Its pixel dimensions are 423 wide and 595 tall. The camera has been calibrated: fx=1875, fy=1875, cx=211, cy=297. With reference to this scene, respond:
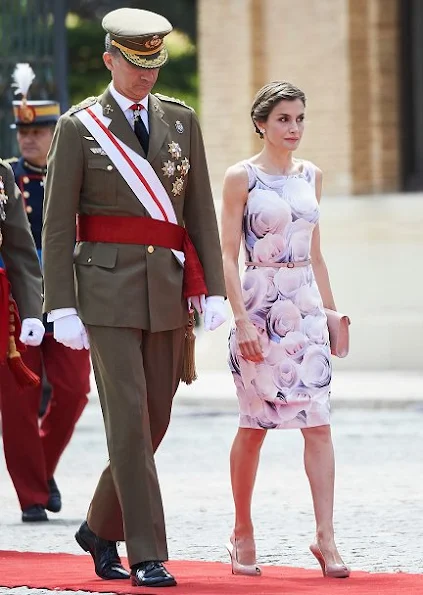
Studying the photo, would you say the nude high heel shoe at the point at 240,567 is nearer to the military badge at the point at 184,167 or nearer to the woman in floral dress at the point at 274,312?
the woman in floral dress at the point at 274,312

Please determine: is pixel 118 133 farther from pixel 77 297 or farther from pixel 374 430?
pixel 374 430

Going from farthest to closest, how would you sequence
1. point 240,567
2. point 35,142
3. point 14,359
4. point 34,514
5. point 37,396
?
point 35,142 < point 37,396 < point 34,514 < point 14,359 < point 240,567

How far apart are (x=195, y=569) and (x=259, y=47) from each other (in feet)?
37.0

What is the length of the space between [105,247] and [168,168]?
359 mm

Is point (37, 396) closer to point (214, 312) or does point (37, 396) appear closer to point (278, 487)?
point (278, 487)

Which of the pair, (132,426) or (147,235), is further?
(147,235)

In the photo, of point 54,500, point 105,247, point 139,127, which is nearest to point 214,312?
point 105,247

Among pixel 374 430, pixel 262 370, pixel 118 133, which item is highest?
pixel 118 133

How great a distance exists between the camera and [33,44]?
14.2 meters

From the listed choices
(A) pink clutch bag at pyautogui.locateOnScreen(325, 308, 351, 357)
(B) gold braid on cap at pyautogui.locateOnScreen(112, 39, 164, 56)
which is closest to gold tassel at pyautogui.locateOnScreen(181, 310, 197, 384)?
(A) pink clutch bag at pyautogui.locateOnScreen(325, 308, 351, 357)

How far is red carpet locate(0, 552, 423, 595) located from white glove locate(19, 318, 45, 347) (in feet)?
2.77

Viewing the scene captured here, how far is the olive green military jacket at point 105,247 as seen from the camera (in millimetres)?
6453

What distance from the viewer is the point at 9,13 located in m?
14.1

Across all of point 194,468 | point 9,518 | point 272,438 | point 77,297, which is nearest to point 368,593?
point 77,297
